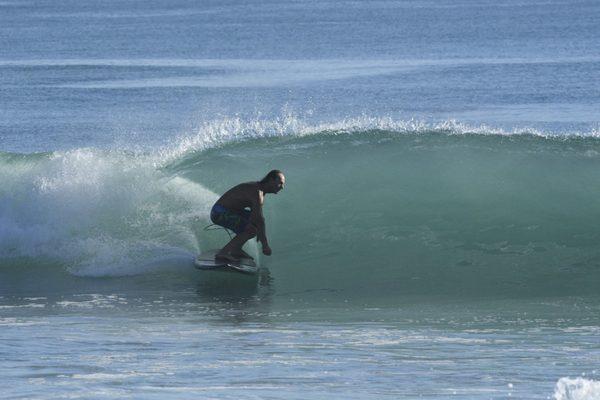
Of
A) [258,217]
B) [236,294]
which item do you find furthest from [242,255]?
[258,217]

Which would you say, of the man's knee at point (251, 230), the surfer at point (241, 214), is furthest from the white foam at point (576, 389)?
the man's knee at point (251, 230)

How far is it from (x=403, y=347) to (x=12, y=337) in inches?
135

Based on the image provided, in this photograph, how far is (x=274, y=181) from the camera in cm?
1262

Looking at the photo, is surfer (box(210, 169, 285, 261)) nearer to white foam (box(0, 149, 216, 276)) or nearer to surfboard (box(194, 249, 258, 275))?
surfboard (box(194, 249, 258, 275))

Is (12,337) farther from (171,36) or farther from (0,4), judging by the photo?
(0,4)

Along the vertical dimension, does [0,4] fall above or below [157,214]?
above

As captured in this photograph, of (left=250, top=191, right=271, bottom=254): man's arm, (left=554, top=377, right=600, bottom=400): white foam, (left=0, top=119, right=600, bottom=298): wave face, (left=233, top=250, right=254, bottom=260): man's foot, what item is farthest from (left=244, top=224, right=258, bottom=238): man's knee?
(left=554, top=377, right=600, bottom=400): white foam

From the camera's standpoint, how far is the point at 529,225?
1541 centimetres

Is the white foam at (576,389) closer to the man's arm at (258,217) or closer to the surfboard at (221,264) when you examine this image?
the man's arm at (258,217)

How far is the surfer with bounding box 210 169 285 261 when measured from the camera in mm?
A: 12867

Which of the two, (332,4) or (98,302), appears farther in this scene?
(332,4)

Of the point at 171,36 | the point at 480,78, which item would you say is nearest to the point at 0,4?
the point at 171,36

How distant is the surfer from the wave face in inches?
30.9

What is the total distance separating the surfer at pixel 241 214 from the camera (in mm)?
12867
